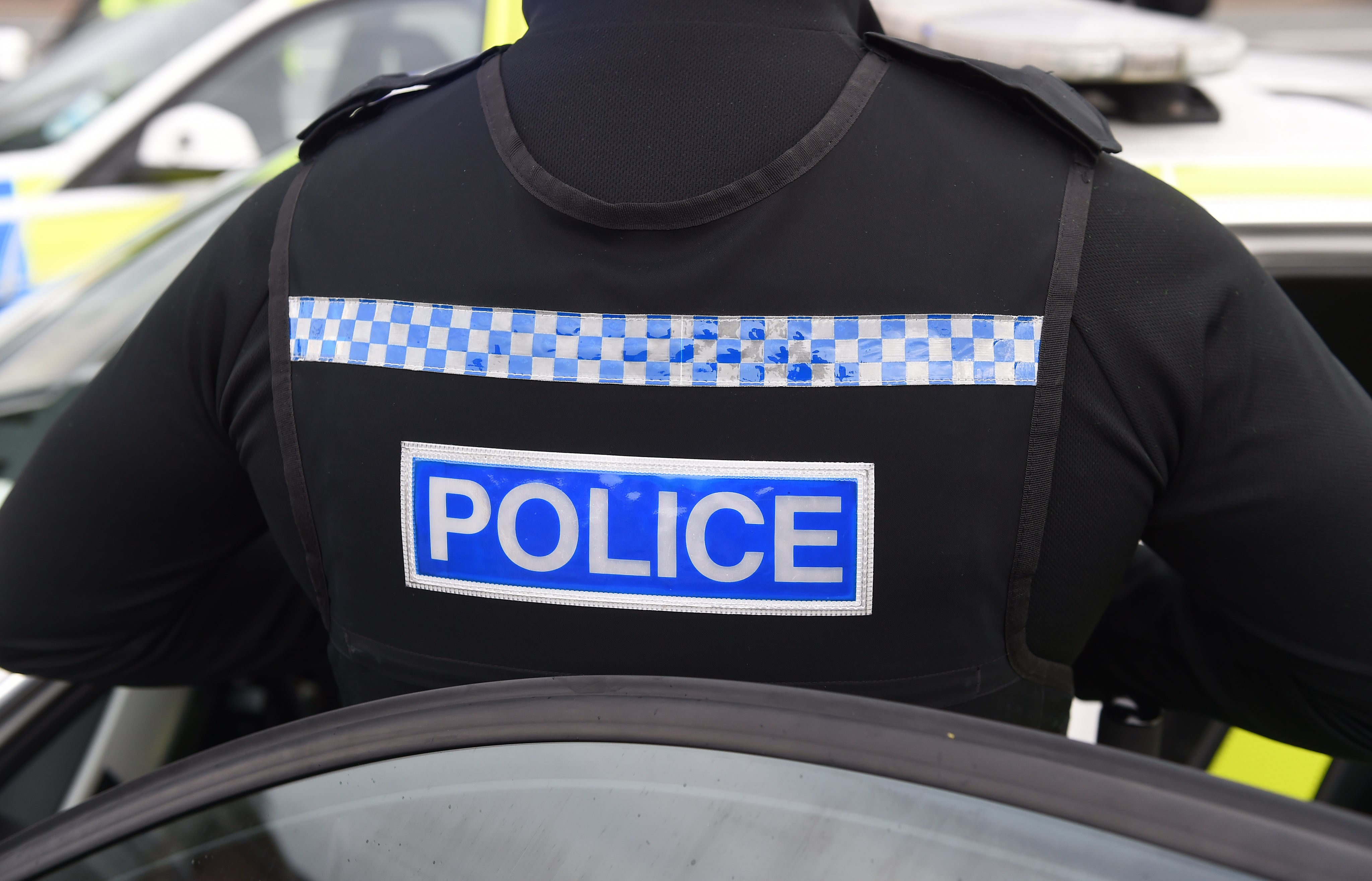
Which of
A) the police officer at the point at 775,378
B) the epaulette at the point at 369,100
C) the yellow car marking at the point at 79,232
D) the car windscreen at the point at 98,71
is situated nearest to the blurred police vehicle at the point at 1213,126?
the police officer at the point at 775,378

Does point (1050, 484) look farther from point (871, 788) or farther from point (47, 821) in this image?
point (47, 821)

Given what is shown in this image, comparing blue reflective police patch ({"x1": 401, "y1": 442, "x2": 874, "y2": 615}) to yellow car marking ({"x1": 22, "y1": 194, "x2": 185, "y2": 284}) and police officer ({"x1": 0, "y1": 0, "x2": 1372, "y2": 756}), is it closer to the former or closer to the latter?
police officer ({"x1": 0, "y1": 0, "x2": 1372, "y2": 756})

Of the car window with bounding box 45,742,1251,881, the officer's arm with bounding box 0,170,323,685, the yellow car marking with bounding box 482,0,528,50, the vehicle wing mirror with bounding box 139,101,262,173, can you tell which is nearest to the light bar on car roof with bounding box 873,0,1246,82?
the officer's arm with bounding box 0,170,323,685

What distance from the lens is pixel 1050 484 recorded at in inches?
35.3

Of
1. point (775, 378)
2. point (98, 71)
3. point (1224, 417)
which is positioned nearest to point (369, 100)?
point (775, 378)

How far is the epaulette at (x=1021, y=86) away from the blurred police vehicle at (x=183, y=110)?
2353 mm

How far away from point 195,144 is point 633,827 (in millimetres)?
2941

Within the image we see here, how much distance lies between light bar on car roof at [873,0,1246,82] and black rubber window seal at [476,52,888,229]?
511 mm

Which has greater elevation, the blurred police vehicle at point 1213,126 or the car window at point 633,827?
the blurred police vehicle at point 1213,126

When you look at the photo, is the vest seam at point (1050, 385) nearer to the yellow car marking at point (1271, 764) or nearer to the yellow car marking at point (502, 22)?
the yellow car marking at point (1271, 764)

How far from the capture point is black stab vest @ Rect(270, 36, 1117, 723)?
2.89ft

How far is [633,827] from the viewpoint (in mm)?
748

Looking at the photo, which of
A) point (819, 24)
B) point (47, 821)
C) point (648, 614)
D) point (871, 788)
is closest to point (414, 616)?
point (648, 614)

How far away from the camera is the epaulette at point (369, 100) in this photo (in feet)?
3.43
